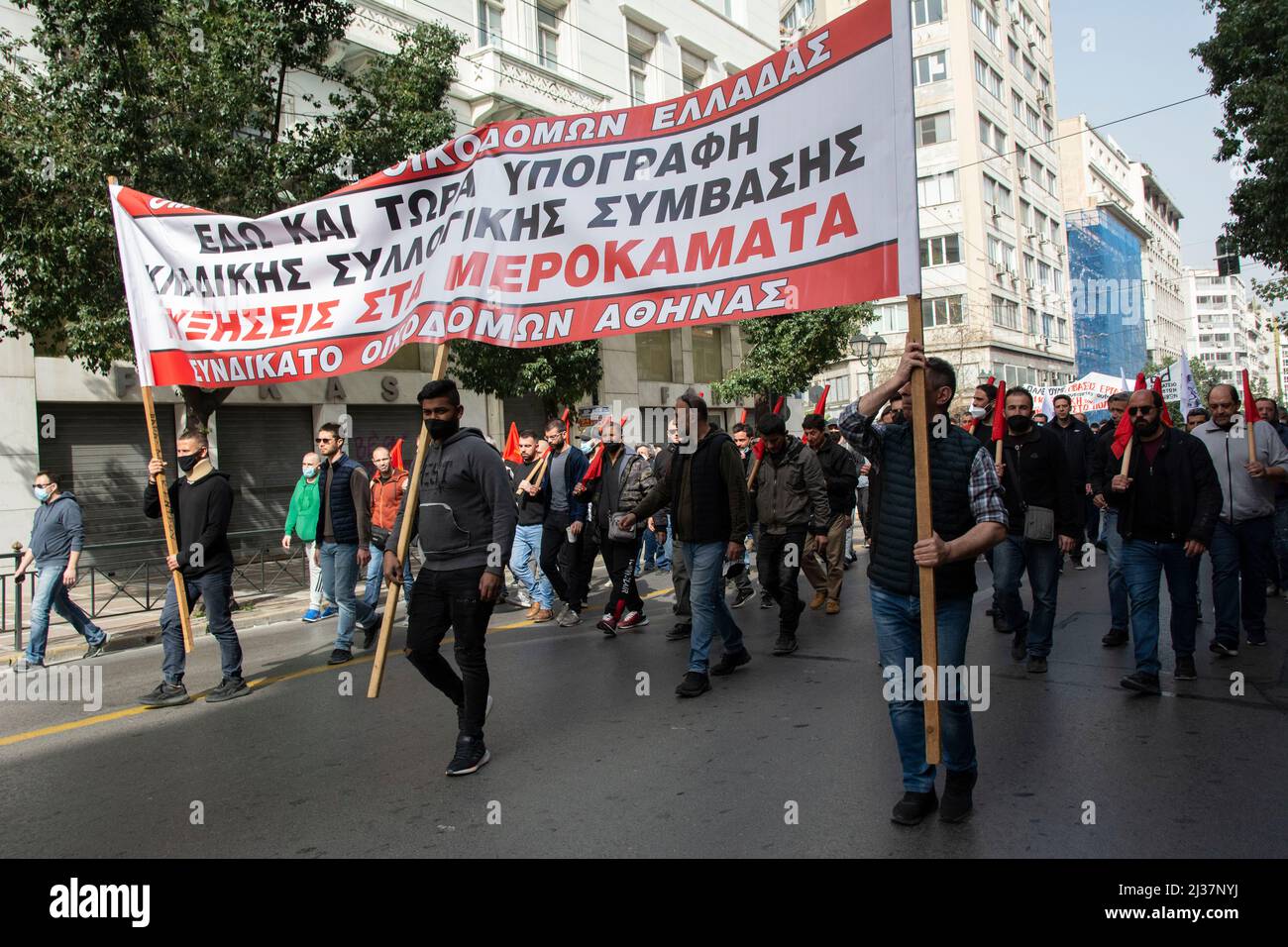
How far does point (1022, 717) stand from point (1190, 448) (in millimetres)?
2234

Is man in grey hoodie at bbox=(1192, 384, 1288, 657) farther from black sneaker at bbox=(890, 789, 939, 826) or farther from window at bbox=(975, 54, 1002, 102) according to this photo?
window at bbox=(975, 54, 1002, 102)

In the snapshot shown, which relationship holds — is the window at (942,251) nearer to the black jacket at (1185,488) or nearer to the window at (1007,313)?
the window at (1007,313)

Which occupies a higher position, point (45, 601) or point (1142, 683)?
point (45, 601)

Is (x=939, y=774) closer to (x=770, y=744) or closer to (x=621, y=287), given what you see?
(x=770, y=744)

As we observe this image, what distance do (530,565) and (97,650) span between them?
14.2ft

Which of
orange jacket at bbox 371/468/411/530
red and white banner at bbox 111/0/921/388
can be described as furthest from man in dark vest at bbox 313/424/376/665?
red and white banner at bbox 111/0/921/388

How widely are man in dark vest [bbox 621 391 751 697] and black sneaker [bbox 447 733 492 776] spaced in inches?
64.3

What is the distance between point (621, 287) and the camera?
16.5 ft

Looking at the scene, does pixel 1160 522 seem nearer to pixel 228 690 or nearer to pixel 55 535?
pixel 228 690

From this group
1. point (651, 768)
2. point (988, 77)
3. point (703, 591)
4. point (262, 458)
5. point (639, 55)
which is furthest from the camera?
point (988, 77)

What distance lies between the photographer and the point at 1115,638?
7.05 m

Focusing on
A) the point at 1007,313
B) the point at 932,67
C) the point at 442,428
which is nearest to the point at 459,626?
the point at 442,428

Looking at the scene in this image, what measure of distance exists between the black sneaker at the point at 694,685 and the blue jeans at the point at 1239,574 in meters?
3.84
